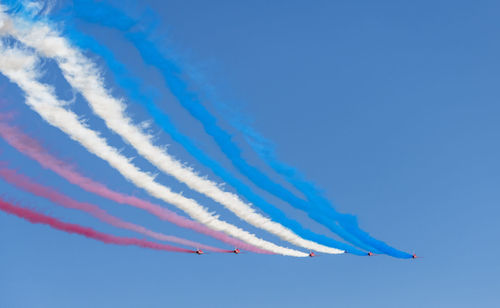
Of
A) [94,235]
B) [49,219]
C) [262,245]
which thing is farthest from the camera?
[262,245]

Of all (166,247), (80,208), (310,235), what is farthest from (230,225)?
(80,208)

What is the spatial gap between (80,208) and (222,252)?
17004 millimetres

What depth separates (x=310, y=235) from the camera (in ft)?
158

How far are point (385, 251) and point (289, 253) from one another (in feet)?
36.6

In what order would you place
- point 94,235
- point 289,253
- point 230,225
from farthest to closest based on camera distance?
1. point 289,253
2. point 230,225
3. point 94,235

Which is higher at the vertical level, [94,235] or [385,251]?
[385,251]

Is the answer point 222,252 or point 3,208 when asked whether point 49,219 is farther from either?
point 222,252

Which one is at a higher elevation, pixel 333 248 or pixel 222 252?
pixel 333 248

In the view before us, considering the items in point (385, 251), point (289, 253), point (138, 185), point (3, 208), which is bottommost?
point (3, 208)

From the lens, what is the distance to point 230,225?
138 ft

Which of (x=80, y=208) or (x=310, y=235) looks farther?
(x=310, y=235)

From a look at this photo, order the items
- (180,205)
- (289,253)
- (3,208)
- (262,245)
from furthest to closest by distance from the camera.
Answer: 1. (289,253)
2. (262,245)
3. (180,205)
4. (3,208)

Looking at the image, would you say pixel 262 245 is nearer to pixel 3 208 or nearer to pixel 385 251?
pixel 385 251

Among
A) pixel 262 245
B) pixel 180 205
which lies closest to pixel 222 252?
pixel 262 245
